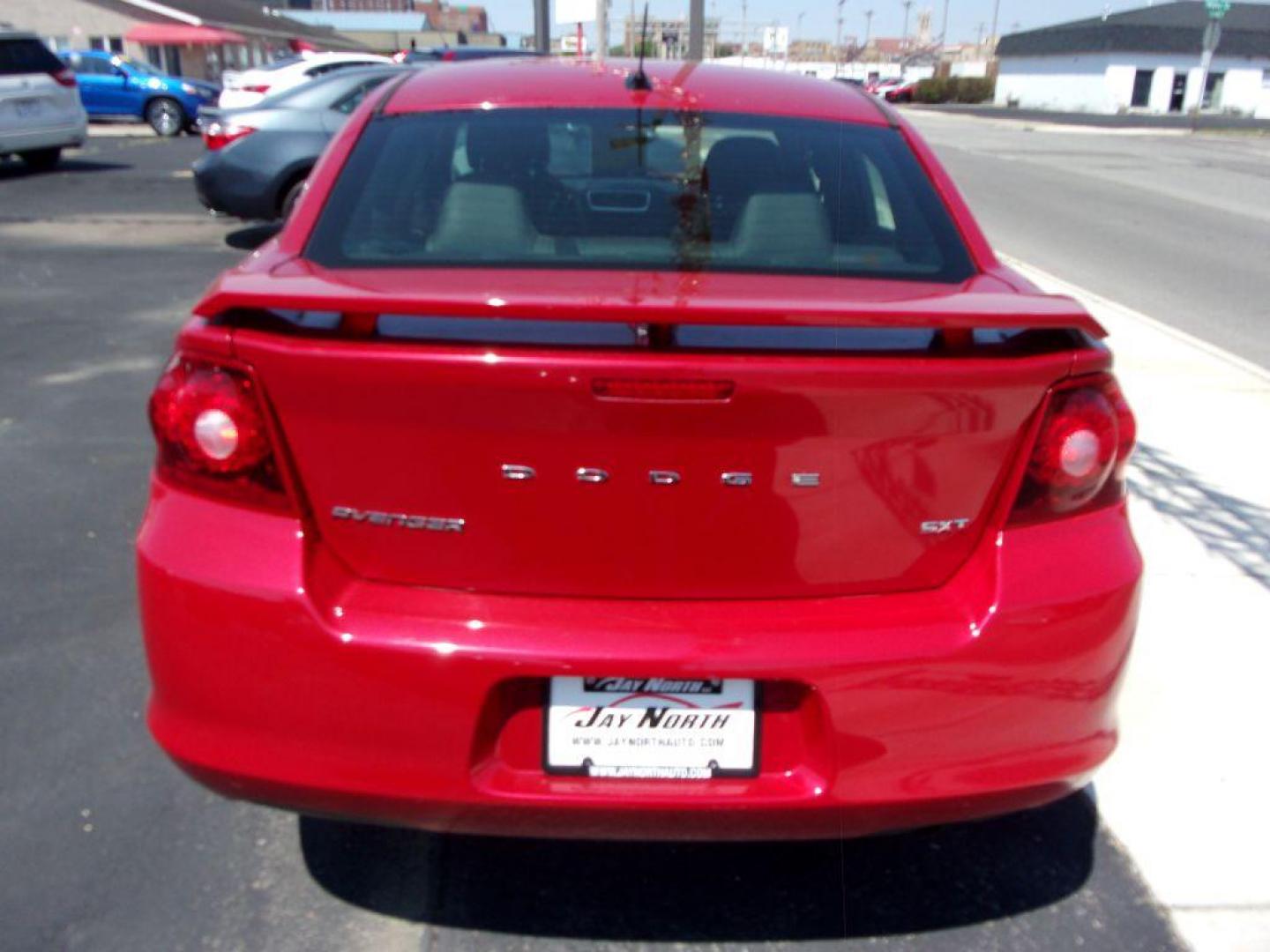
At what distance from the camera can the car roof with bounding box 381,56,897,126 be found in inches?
130

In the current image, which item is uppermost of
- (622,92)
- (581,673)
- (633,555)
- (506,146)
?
(622,92)

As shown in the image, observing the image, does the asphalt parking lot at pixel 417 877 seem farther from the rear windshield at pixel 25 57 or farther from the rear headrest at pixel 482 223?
the rear windshield at pixel 25 57

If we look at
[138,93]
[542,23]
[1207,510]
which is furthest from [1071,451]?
[138,93]

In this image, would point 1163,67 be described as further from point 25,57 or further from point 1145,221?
point 25,57

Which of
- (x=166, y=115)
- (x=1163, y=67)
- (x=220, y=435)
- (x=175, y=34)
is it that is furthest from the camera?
(x=1163, y=67)

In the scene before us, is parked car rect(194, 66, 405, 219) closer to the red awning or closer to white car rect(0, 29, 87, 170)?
white car rect(0, 29, 87, 170)

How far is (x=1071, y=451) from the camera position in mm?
2361

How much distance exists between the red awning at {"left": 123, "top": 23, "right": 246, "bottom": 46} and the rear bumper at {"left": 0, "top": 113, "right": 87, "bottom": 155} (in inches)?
1110

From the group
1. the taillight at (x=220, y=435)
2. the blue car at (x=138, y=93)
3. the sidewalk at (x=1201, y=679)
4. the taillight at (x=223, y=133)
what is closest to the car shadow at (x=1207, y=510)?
the sidewalk at (x=1201, y=679)

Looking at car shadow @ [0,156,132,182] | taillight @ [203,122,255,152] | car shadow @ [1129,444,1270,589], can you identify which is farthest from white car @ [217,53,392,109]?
car shadow @ [1129,444,1270,589]

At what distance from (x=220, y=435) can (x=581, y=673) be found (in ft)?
2.53

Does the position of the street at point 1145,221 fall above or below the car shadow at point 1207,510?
below

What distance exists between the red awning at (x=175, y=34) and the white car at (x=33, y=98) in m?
28.5

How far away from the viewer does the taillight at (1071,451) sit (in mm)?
2354
